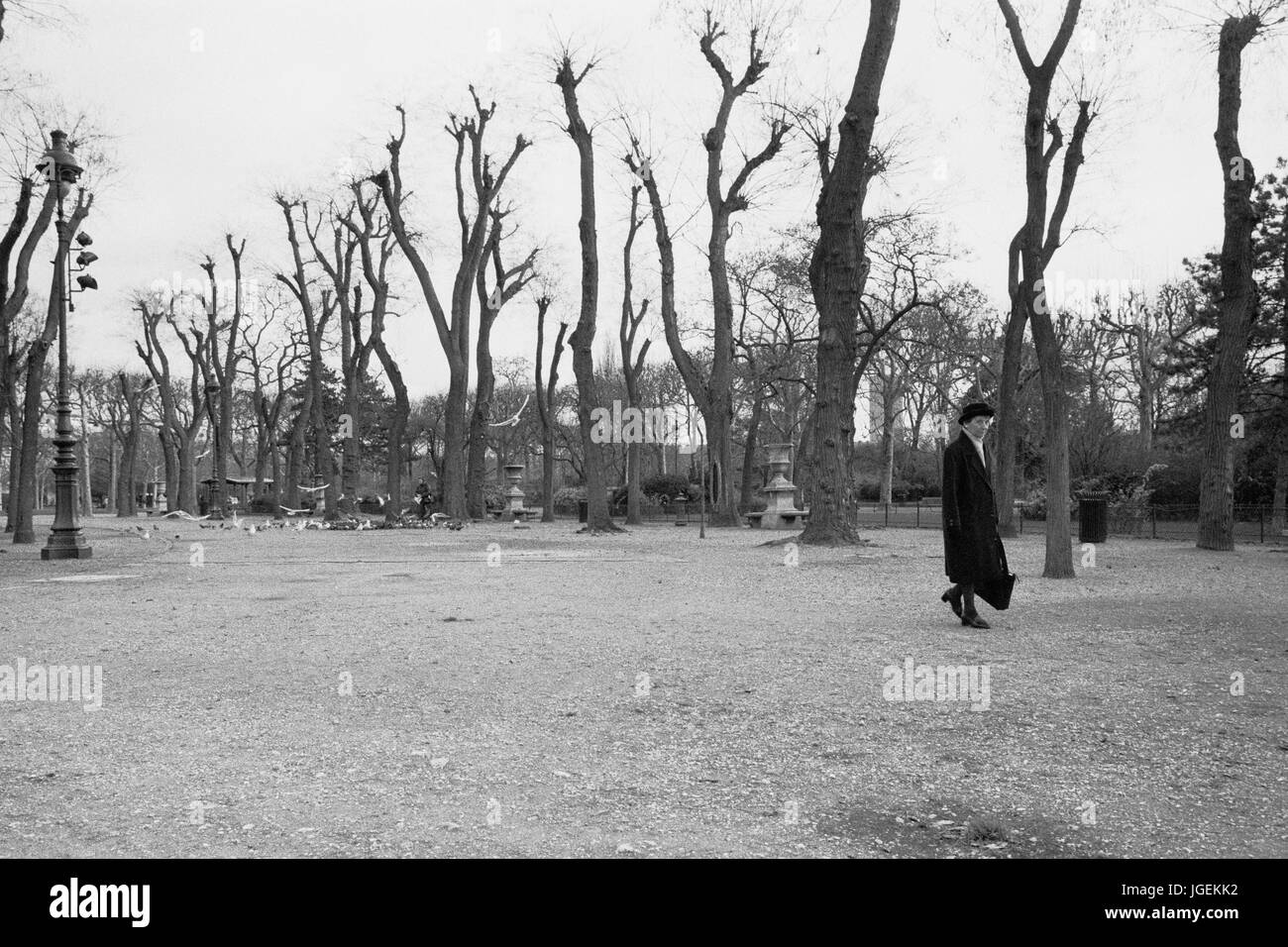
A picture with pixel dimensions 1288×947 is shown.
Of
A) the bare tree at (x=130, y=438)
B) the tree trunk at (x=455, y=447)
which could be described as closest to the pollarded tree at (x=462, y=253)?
the tree trunk at (x=455, y=447)

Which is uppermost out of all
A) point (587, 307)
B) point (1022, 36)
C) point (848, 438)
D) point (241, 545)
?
point (1022, 36)

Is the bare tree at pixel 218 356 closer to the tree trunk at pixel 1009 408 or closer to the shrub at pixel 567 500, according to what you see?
the shrub at pixel 567 500

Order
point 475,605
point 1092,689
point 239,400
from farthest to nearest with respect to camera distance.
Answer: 1. point 239,400
2. point 475,605
3. point 1092,689

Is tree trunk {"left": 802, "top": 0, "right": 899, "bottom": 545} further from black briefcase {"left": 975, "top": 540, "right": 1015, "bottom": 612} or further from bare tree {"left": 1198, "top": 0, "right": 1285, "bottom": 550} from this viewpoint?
black briefcase {"left": 975, "top": 540, "right": 1015, "bottom": 612}

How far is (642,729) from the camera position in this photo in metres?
5.52

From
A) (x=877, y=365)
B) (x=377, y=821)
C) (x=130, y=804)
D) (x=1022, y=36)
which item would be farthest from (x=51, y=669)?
(x=877, y=365)

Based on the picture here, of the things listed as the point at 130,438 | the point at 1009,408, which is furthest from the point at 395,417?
the point at 130,438

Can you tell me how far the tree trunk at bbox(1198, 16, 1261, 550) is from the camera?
18.8 m

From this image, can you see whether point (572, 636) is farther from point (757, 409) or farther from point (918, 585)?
point (757, 409)

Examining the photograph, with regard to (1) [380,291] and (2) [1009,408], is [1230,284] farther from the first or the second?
(1) [380,291]

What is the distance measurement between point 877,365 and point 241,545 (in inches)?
1270

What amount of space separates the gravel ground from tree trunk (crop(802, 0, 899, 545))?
6678 mm

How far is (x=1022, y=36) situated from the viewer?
15883 millimetres
